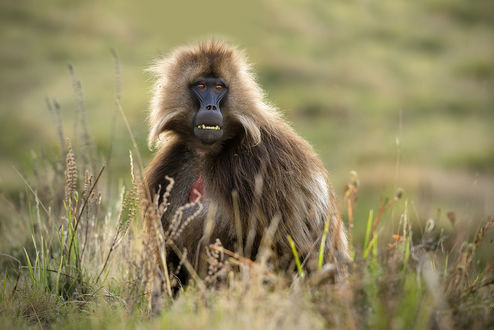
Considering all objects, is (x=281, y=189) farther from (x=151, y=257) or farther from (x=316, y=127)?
(x=316, y=127)

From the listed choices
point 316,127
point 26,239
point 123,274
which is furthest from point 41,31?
point 123,274

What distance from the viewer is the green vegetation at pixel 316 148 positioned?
3.59 metres

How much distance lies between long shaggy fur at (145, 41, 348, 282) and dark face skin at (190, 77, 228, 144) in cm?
6

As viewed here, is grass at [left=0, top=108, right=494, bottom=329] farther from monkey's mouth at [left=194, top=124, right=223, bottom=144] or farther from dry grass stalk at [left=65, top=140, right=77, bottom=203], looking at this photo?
monkey's mouth at [left=194, top=124, right=223, bottom=144]

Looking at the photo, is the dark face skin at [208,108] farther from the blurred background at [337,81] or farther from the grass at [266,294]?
the blurred background at [337,81]

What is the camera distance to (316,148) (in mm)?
13398

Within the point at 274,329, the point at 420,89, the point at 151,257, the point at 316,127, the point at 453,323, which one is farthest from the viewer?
the point at 420,89

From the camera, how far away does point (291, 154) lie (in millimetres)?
4719

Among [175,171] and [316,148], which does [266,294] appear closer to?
→ [175,171]

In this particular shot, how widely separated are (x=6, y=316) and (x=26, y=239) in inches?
76.4

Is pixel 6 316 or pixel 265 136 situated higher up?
pixel 265 136

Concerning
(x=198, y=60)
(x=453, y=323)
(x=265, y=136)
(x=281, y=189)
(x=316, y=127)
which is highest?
(x=198, y=60)

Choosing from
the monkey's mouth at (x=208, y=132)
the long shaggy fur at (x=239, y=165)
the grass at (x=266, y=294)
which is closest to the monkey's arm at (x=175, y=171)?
the long shaggy fur at (x=239, y=165)

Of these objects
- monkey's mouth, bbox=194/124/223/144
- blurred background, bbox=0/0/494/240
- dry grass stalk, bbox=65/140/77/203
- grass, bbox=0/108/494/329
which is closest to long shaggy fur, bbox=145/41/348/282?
A: monkey's mouth, bbox=194/124/223/144
